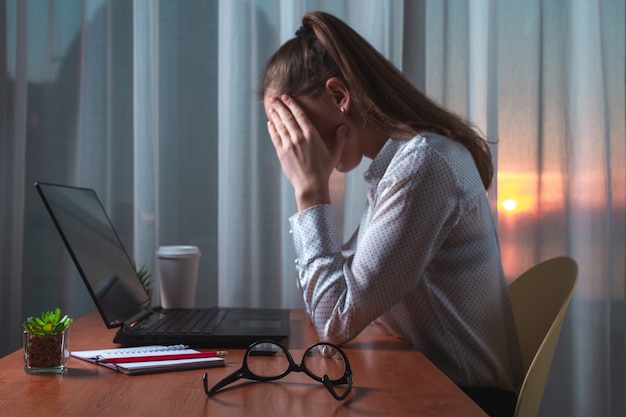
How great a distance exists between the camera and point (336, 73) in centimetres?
139

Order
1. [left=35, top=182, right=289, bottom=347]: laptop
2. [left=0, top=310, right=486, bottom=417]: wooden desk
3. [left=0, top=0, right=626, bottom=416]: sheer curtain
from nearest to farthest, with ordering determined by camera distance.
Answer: [left=0, top=310, right=486, bottom=417]: wooden desk, [left=35, top=182, right=289, bottom=347]: laptop, [left=0, top=0, right=626, bottom=416]: sheer curtain

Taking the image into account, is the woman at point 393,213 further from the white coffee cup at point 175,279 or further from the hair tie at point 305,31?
the white coffee cup at point 175,279

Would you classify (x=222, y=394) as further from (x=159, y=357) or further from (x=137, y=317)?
(x=137, y=317)

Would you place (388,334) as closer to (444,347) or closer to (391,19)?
(444,347)

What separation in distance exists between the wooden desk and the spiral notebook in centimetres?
1

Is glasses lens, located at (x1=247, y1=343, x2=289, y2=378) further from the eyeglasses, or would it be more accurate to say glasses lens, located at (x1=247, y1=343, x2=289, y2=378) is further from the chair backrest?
the chair backrest

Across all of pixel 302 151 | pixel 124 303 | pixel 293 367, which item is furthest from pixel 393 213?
pixel 124 303

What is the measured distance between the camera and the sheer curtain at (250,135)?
2.10 m

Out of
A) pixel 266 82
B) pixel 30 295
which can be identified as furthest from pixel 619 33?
pixel 30 295

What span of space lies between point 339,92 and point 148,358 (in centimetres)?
67

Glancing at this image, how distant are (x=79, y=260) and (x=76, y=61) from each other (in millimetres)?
1143

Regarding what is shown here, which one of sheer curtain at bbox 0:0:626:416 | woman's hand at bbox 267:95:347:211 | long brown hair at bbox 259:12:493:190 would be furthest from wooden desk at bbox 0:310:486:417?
sheer curtain at bbox 0:0:626:416

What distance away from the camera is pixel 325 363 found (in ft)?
3.31

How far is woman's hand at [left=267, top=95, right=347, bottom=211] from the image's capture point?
1.30 metres
